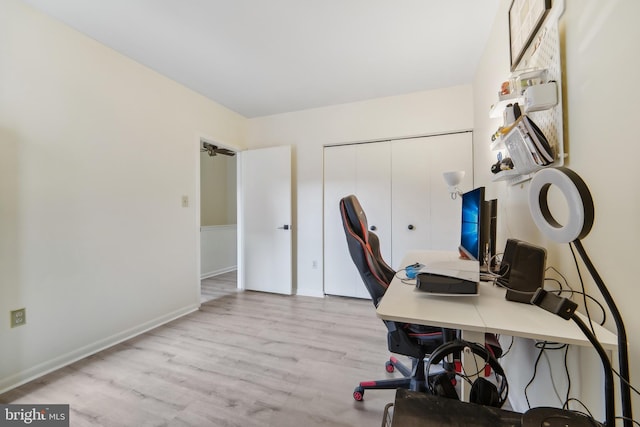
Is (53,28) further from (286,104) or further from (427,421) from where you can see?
(427,421)

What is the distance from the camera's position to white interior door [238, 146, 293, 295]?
11.6 ft

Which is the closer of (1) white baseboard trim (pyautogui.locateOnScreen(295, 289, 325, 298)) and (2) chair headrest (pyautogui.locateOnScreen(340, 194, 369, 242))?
(2) chair headrest (pyautogui.locateOnScreen(340, 194, 369, 242))

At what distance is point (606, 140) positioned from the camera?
779 millimetres

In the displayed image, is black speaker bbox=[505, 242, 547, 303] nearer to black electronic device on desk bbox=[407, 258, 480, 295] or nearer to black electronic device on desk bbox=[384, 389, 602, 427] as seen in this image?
black electronic device on desk bbox=[407, 258, 480, 295]

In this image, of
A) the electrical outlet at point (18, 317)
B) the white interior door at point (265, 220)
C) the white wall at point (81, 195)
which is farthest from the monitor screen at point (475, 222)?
the electrical outlet at point (18, 317)

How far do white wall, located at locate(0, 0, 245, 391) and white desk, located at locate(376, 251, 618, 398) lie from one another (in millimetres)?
2325

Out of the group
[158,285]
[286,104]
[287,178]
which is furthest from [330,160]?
[158,285]

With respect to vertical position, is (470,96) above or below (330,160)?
above

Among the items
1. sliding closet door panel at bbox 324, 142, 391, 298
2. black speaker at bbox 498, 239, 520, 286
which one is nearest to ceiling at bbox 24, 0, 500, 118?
sliding closet door panel at bbox 324, 142, 391, 298

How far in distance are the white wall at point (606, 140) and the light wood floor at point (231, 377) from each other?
1.12m

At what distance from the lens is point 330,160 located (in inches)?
136

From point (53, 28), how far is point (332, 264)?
3293 mm

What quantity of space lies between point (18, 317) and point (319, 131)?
322 centimetres

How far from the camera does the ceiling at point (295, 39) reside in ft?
5.85
